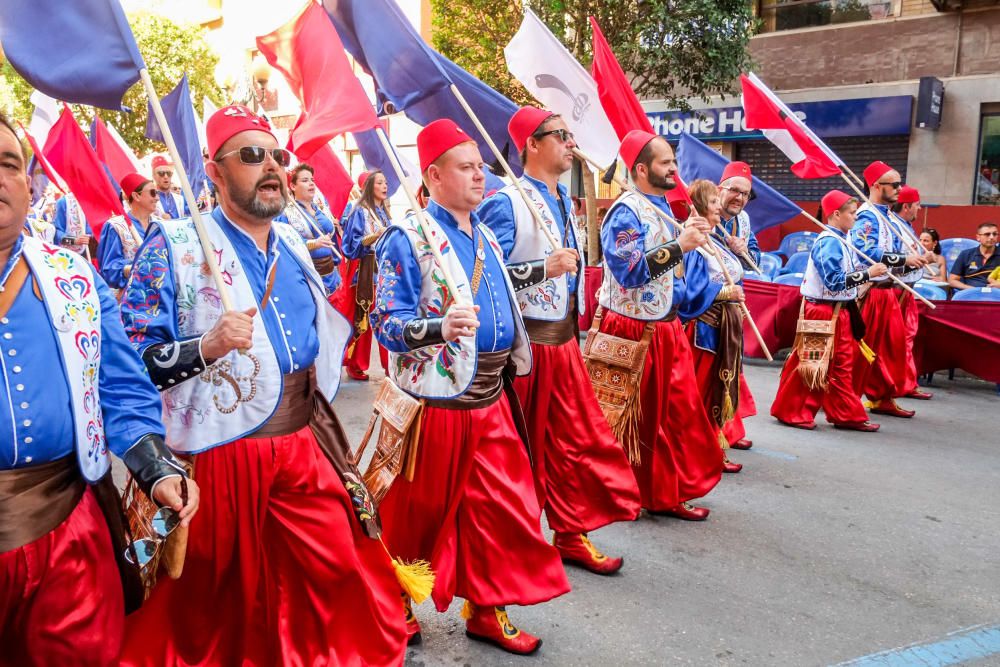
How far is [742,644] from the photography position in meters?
3.56

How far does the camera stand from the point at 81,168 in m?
6.77

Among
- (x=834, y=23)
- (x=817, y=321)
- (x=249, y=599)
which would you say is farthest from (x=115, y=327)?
(x=834, y=23)

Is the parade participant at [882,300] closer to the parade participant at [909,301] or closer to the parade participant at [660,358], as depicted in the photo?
the parade participant at [909,301]

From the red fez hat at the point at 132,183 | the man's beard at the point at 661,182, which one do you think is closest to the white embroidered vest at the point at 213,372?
the man's beard at the point at 661,182

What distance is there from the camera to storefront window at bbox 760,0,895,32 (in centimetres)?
1639

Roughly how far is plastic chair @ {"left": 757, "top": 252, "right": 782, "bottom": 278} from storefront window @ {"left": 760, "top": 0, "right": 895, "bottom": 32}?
6925 mm

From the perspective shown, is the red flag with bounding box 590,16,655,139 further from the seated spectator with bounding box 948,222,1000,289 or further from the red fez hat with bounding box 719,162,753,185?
the seated spectator with bounding box 948,222,1000,289

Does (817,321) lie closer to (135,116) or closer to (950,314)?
(950,314)

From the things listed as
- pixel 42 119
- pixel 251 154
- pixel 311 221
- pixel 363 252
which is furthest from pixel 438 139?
pixel 42 119

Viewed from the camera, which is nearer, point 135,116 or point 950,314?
point 950,314

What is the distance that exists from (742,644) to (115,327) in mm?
2694

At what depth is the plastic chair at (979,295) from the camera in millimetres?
8750

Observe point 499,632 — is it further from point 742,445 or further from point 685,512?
point 742,445

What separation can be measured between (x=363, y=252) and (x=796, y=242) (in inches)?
300
